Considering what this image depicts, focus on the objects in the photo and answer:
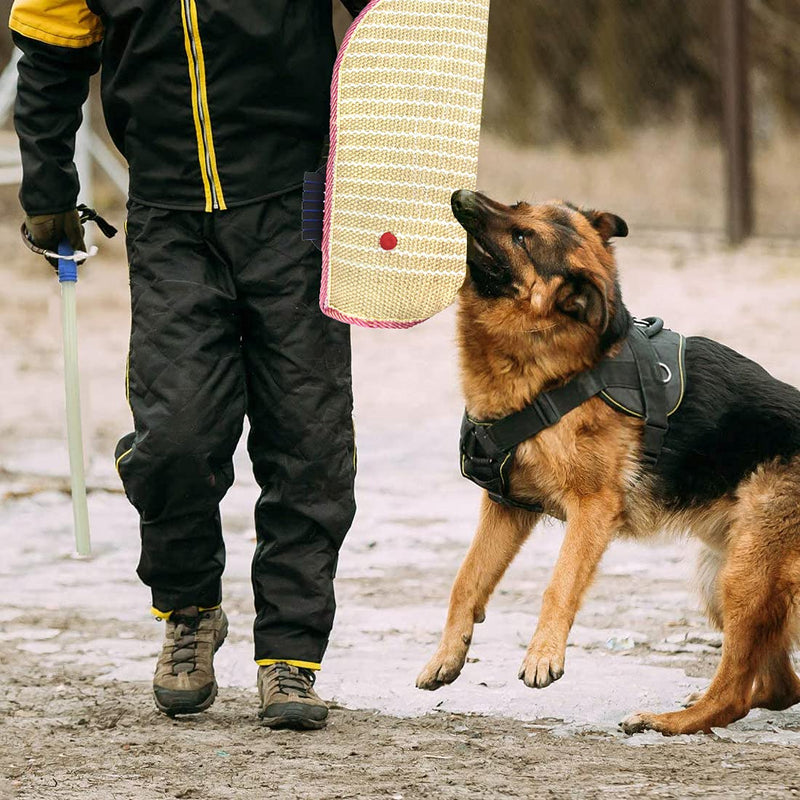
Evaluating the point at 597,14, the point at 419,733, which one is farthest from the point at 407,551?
the point at 597,14

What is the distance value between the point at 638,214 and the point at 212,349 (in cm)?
959

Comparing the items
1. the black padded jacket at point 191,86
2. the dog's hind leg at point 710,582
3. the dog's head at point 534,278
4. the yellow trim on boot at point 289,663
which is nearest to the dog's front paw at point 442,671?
the yellow trim on boot at point 289,663

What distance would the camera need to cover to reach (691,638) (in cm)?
448

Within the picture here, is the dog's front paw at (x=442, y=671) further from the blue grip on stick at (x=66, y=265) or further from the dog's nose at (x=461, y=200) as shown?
the blue grip on stick at (x=66, y=265)

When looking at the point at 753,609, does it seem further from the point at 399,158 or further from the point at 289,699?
the point at 399,158

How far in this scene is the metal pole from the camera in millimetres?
11195

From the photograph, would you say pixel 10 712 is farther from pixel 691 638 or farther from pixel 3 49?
pixel 3 49

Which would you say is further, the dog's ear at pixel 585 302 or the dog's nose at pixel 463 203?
the dog's ear at pixel 585 302

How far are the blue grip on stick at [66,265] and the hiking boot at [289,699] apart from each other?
1.28 meters

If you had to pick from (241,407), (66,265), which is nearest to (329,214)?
(241,407)

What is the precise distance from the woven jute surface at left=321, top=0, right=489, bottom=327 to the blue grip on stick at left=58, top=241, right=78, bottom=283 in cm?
83

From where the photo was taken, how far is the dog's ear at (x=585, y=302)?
369cm

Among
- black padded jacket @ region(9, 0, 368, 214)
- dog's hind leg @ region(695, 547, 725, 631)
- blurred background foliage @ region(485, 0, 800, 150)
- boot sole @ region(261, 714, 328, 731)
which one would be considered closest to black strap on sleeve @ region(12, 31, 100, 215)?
black padded jacket @ region(9, 0, 368, 214)

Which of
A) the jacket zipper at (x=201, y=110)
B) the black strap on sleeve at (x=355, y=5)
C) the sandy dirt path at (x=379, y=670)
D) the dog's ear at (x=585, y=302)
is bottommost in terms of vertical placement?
the sandy dirt path at (x=379, y=670)
